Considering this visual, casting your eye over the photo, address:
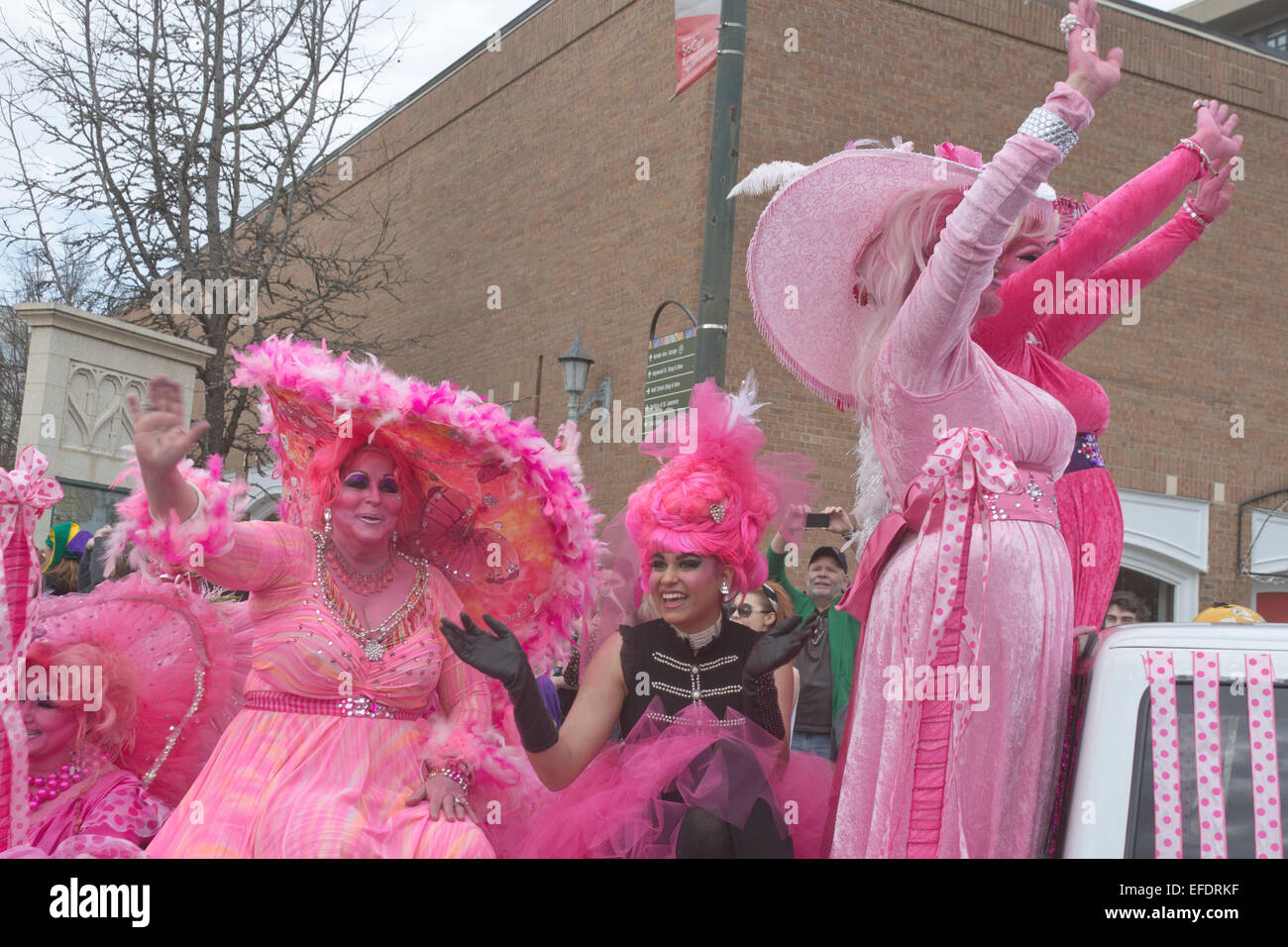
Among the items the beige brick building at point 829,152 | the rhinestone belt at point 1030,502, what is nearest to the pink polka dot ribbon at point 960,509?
the rhinestone belt at point 1030,502

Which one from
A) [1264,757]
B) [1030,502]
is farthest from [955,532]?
[1264,757]

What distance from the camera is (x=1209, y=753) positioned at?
2002mm

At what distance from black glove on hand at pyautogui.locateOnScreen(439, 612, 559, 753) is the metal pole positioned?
8.31ft

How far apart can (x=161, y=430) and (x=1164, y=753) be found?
219cm

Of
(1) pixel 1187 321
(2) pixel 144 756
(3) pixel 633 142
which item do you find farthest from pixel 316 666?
(1) pixel 1187 321

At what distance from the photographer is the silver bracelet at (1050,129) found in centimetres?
240

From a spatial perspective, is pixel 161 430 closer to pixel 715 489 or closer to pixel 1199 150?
pixel 715 489

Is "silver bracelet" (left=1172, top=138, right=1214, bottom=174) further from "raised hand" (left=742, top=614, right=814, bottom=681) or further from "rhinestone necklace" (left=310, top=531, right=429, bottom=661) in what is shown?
"rhinestone necklace" (left=310, top=531, right=429, bottom=661)

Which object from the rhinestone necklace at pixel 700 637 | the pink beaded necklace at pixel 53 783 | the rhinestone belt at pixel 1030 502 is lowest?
the pink beaded necklace at pixel 53 783

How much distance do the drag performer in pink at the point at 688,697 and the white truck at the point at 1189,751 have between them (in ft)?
3.35

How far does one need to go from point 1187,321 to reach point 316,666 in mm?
11952

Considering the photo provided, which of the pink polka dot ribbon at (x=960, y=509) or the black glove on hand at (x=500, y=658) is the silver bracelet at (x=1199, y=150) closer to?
the pink polka dot ribbon at (x=960, y=509)

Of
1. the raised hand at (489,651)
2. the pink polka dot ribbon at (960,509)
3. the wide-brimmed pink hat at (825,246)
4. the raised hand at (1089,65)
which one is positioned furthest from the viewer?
the wide-brimmed pink hat at (825,246)
